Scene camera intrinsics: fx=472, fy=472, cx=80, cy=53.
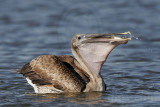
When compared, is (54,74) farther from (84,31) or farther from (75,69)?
(84,31)

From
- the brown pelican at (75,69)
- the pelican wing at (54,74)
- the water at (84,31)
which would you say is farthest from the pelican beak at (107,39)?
the water at (84,31)

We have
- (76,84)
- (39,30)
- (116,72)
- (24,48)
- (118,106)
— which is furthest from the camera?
(39,30)

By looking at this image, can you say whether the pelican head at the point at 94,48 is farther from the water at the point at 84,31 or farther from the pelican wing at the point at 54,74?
the water at the point at 84,31

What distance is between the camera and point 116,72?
39.9 feet

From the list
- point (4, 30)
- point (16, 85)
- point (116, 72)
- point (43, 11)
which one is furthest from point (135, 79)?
point (43, 11)

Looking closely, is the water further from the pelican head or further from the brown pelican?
the pelican head

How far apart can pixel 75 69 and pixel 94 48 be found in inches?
31.9

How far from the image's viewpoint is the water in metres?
9.78

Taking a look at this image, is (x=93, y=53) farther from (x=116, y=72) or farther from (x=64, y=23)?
(x=64, y=23)

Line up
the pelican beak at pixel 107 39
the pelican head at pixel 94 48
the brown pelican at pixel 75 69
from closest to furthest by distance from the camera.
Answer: the pelican beak at pixel 107 39 → the pelican head at pixel 94 48 → the brown pelican at pixel 75 69

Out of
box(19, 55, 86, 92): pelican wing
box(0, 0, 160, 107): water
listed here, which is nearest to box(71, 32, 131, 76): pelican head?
box(19, 55, 86, 92): pelican wing

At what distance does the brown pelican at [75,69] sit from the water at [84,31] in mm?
194

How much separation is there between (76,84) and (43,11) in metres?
10.3

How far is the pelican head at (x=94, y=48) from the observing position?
9414mm
